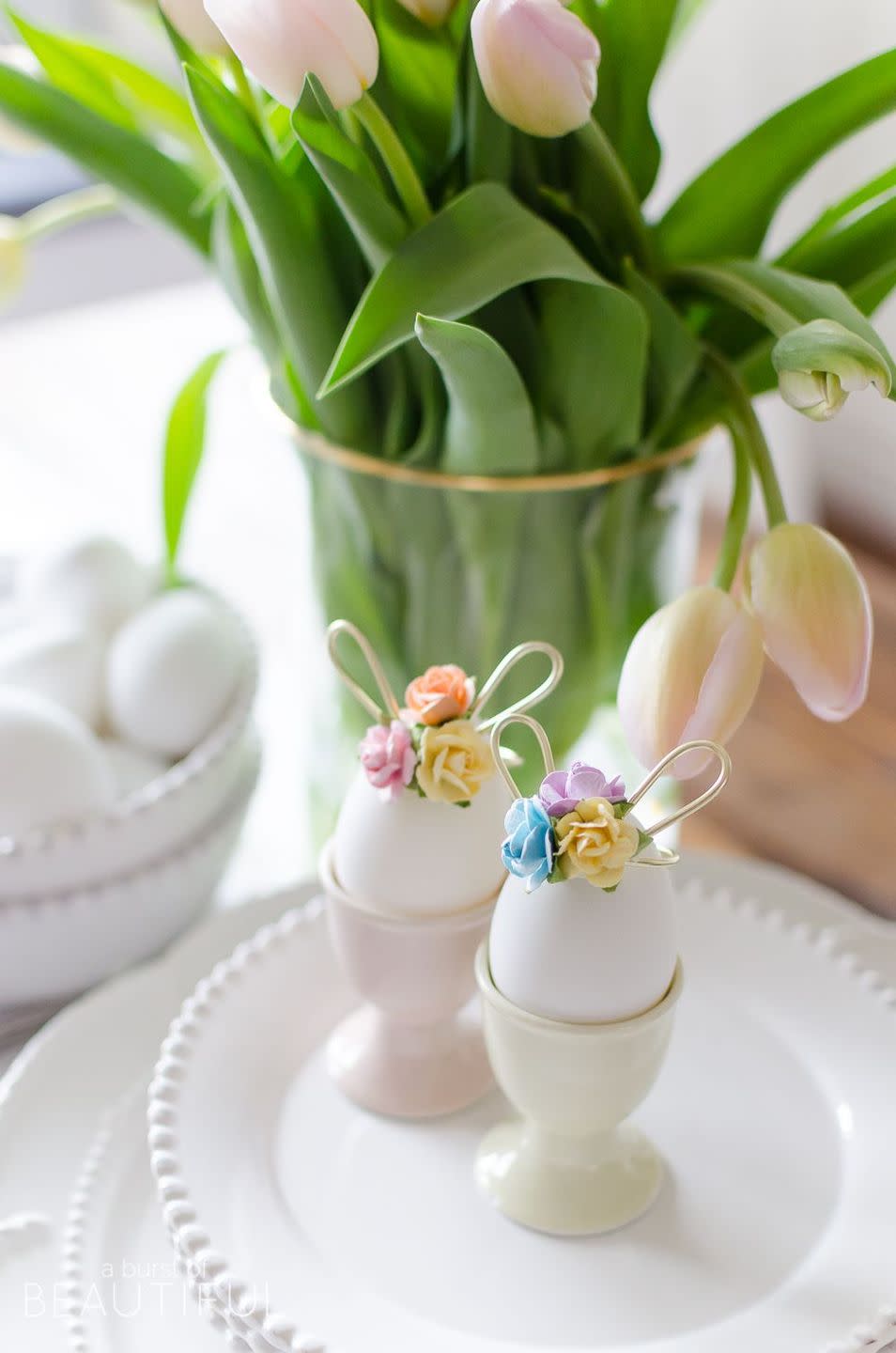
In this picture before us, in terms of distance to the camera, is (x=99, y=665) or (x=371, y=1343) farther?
(x=99, y=665)

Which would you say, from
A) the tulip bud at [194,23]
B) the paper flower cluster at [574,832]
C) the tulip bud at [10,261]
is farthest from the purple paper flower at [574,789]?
the tulip bud at [10,261]

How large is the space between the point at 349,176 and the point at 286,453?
1.79 feet

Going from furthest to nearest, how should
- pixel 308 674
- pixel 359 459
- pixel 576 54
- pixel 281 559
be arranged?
1. pixel 281 559
2. pixel 308 674
3. pixel 359 459
4. pixel 576 54

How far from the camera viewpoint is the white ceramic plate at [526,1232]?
36cm

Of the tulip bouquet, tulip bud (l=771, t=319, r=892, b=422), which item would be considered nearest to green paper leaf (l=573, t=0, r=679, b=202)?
the tulip bouquet

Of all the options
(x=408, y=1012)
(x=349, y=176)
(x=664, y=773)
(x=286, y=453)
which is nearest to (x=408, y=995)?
(x=408, y=1012)

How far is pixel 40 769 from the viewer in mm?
487

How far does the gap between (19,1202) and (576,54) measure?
0.33m

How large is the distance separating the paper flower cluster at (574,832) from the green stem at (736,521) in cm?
7

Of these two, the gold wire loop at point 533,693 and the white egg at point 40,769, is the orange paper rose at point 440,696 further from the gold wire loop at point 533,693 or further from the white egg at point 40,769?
the white egg at point 40,769

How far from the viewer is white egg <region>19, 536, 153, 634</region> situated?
22.2 inches

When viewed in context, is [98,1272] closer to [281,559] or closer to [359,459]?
[359,459]

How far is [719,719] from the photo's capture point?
13.8 inches

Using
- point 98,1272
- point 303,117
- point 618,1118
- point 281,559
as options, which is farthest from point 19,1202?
point 281,559
